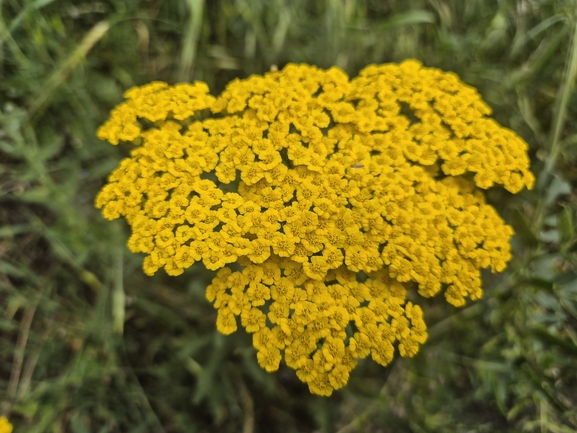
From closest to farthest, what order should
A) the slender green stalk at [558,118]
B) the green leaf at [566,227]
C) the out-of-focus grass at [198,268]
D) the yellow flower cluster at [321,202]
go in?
1. the yellow flower cluster at [321,202]
2. the green leaf at [566,227]
3. the slender green stalk at [558,118]
4. the out-of-focus grass at [198,268]

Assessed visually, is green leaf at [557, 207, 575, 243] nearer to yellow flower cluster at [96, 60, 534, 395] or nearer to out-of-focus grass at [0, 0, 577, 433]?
out-of-focus grass at [0, 0, 577, 433]

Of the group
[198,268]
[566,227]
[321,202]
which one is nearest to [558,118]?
[566,227]

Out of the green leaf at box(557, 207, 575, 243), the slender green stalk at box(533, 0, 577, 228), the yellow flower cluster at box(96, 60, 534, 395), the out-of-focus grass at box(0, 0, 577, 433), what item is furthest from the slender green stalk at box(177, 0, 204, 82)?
the green leaf at box(557, 207, 575, 243)

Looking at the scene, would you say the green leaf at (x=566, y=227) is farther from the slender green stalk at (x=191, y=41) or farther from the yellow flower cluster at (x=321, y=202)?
the slender green stalk at (x=191, y=41)

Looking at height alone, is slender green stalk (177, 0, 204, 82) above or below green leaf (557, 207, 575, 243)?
above

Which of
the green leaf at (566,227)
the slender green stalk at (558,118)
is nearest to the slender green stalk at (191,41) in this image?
the slender green stalk at (558,118)

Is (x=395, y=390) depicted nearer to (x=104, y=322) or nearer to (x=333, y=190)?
(x=333, y=190)
